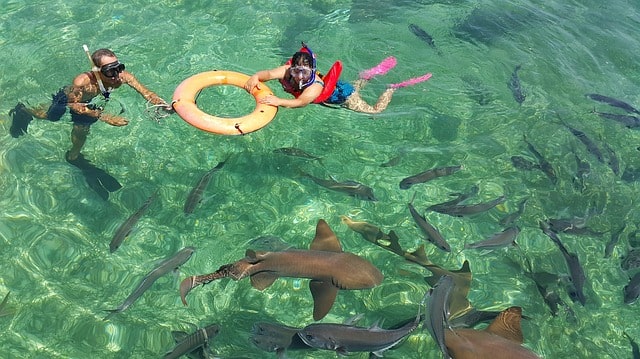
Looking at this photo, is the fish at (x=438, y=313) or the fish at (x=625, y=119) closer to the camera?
the fish at (x=438, y=313)

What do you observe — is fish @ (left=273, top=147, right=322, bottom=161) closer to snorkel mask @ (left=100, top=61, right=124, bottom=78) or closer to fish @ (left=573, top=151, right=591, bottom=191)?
snorkel mask @ (left=100, top=61, right=124, bottom=78)

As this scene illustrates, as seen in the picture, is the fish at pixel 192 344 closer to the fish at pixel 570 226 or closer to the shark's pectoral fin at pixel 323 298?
the shark's pectoral fin at pixel 323 298

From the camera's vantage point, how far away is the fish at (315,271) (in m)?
5.56

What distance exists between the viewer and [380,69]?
9797mm

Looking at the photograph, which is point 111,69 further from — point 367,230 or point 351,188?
point 367,230

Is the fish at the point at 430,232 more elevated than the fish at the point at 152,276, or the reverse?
the fish at the point at 430,232

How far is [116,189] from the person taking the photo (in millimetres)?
7352

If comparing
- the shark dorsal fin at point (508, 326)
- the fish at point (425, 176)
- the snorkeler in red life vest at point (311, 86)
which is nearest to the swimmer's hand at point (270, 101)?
the snorkeler in red life vest at point (311, 86)

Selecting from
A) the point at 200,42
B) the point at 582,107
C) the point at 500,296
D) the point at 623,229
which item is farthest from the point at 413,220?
the point at 200,42

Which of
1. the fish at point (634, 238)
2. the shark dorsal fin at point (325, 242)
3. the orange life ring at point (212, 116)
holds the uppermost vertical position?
the orange life ring at point (212, 116)

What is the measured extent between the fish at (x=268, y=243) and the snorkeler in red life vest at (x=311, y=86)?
2.03 meters

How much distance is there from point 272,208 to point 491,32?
22.9 ft

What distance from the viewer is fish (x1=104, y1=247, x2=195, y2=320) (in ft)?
19.2

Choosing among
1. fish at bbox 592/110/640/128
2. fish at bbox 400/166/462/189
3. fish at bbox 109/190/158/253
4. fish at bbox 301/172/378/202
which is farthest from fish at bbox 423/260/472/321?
fish at bbox 592/110/640/128
